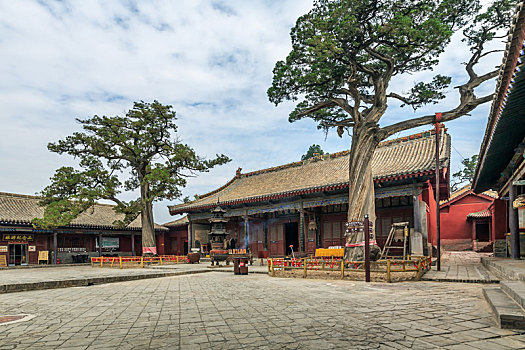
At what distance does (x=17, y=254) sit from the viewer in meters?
23.7

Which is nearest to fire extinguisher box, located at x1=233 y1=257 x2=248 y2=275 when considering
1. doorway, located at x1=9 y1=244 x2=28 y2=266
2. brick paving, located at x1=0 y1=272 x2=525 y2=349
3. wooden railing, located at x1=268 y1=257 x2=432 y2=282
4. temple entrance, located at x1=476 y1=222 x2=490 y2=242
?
wooden railing, located at x1=268 y1=257 x2=432 y2=282

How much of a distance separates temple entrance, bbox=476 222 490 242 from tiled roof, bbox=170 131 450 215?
10.8 meters

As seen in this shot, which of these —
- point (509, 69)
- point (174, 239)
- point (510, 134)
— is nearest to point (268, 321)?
point (509, 69)

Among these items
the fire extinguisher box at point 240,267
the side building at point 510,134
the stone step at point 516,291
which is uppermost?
the side building at point 510,134

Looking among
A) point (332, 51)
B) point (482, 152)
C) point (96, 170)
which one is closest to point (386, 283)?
point (482, 152)

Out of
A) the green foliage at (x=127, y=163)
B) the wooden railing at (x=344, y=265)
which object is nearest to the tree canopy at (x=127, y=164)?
the green foliage at (x=127, y=163)

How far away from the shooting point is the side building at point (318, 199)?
15.2m

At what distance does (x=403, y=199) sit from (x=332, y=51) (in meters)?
A: 8.58

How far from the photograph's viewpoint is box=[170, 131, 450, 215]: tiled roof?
15.4 metres

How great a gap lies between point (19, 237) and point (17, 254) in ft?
4.22

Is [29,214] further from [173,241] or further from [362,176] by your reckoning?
[362,176]

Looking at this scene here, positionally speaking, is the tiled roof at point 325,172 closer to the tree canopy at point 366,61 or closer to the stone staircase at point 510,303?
the tree canopy at point 366,61

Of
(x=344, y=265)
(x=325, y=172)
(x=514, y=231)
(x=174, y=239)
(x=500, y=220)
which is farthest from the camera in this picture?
(x=174, y=239)

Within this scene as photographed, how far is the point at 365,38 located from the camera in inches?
461
